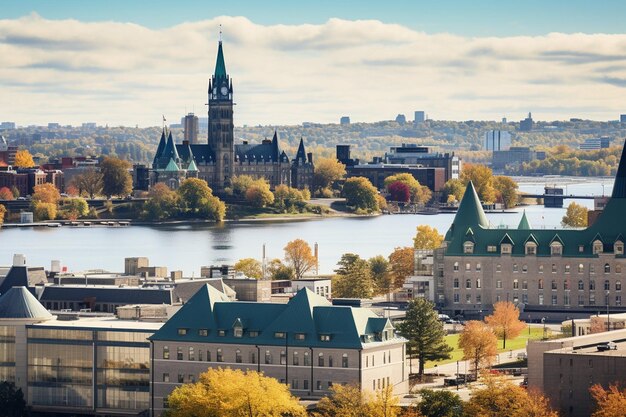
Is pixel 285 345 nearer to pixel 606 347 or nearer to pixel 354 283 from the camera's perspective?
pixel 606 347

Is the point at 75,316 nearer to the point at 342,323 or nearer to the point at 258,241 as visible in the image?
the point at 342,323

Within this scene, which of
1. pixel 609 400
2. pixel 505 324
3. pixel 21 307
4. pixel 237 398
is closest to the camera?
pixel 609 400

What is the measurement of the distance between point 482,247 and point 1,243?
64.2m

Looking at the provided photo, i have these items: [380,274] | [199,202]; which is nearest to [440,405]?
[380,274]

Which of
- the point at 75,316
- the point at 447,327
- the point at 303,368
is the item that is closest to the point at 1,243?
the point at 447,327

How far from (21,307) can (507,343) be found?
72.5 ft

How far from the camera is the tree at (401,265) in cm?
10784

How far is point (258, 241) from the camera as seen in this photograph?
499 feet

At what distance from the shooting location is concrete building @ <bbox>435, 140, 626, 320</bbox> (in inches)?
3757

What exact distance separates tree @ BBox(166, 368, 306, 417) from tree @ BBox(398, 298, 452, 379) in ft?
41.6

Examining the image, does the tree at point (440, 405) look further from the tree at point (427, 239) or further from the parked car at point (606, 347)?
the tree at point (427, 239)

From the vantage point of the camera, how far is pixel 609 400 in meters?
55.4

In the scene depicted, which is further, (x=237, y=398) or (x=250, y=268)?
(x=250, y=268)

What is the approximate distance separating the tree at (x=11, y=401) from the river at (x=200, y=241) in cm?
4139
